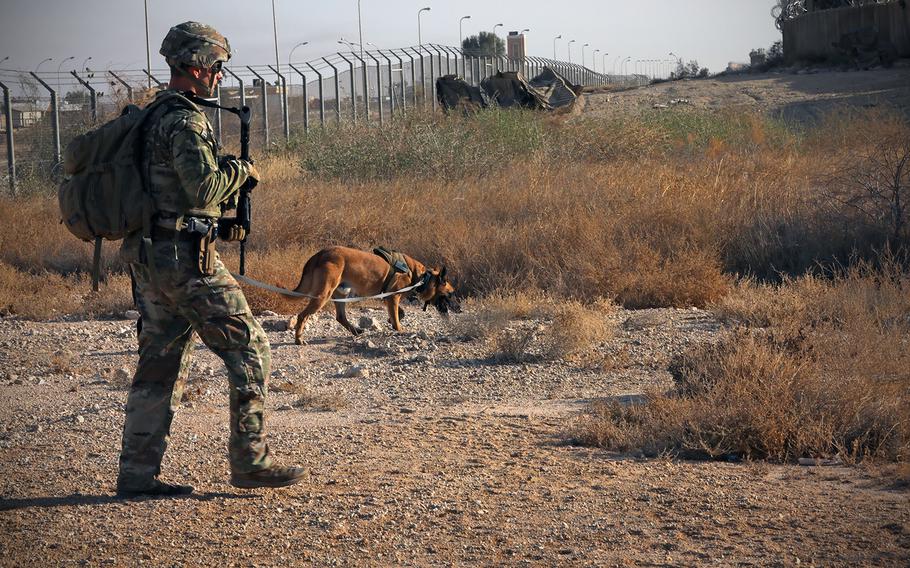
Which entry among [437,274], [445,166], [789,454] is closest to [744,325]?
[437,274]

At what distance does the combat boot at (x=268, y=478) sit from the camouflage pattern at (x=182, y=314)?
0.04m

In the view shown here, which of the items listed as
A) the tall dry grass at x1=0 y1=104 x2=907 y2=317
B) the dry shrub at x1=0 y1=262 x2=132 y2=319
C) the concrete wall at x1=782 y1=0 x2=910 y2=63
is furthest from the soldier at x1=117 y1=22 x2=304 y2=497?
the concrete wall at x1=782 y1=0 x2=910 y2=63

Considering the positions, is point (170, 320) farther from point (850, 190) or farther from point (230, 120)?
point (230, 120)

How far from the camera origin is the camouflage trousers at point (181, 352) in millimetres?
4418

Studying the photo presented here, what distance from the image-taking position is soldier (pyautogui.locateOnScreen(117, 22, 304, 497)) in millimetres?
4371

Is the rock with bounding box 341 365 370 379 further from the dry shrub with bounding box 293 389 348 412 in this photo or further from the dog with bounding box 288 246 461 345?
the dog with bounding box 288 246 461 345

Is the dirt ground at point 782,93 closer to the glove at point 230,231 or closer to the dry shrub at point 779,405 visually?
the dry shrub at point 779,405

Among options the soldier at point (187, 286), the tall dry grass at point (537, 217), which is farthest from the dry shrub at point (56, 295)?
the soldier at point (187, 286)

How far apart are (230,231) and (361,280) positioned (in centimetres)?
463

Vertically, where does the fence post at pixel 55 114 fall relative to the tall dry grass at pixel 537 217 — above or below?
above

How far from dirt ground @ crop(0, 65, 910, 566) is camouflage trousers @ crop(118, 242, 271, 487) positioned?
253mm

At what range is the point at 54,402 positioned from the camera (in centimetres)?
705

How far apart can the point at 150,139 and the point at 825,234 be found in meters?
9.19

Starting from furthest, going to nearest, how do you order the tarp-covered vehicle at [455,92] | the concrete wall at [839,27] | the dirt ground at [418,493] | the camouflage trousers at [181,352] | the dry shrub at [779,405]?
1. the concrete wall at [839,27]
2. the tarp-covered vehicle at [455,92]
3. the dry shrub at [779,405]
4. the camouflage trousers at [181,352]
5. the dirt ground at [418,493]
